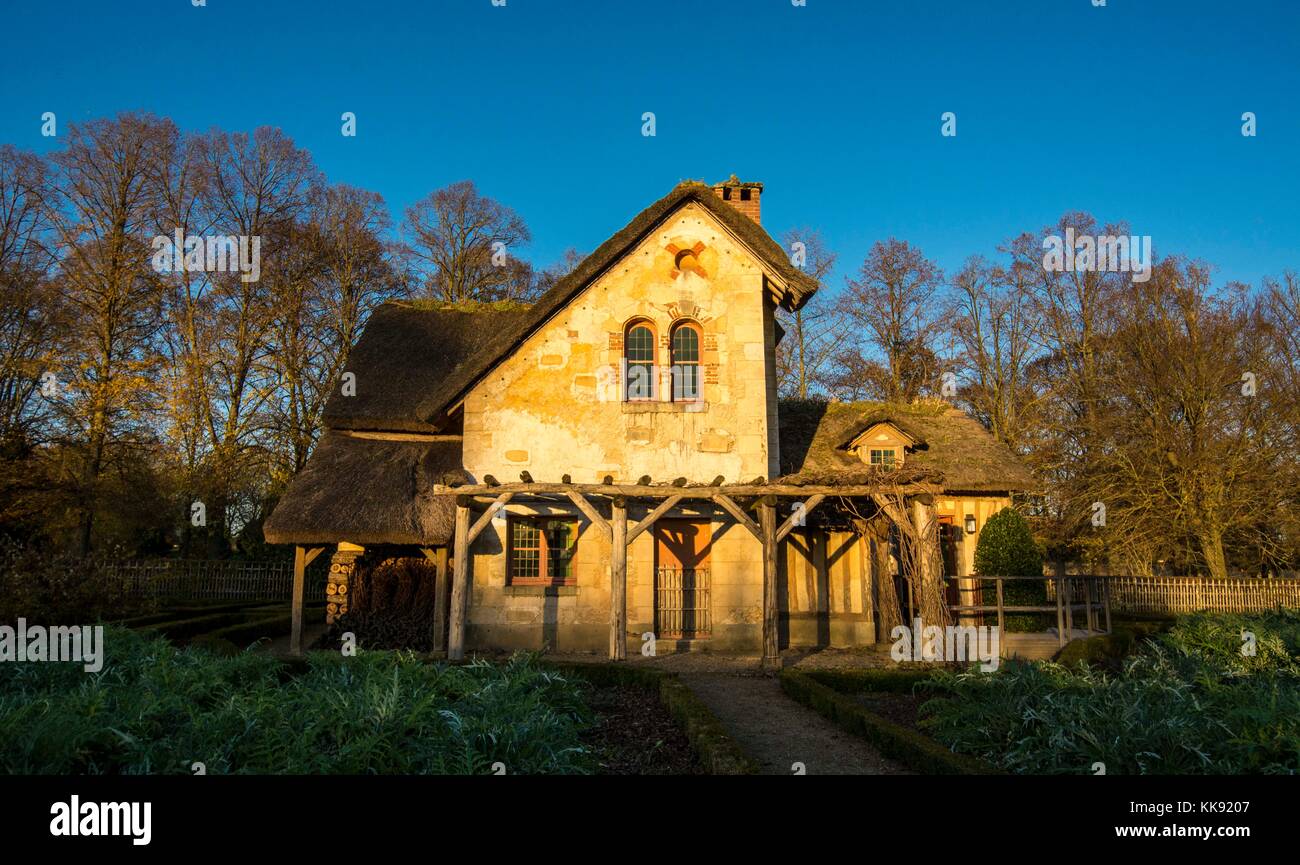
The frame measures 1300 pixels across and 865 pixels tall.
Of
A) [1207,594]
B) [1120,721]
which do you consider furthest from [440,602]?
[1207,594]

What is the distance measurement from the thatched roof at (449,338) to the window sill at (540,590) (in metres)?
3.44

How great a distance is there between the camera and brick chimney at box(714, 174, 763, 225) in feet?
56.9

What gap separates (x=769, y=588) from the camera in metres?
12.7

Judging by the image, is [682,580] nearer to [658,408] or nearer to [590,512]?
[590,512]

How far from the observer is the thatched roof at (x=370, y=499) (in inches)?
543

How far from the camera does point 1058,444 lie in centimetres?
2831

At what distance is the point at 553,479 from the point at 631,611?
2.75 metres

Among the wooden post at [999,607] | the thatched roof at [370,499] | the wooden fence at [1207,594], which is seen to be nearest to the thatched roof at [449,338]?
the thatched roof at [370,499]

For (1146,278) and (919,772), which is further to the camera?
(1146,278)

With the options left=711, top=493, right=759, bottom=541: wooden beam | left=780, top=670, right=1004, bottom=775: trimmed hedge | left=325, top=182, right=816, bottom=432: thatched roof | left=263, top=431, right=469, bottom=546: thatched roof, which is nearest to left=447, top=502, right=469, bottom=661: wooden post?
left=263, top=431, right=469, bottom=546: thatched roof

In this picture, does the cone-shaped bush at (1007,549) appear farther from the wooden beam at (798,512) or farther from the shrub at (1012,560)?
the wooden beam at (798,512)

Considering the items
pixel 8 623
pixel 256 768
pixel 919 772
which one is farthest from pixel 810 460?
pixel 8 623

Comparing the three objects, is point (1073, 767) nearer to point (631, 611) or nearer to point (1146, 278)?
point (631, 611)

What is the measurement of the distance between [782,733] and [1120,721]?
10.5 ft
